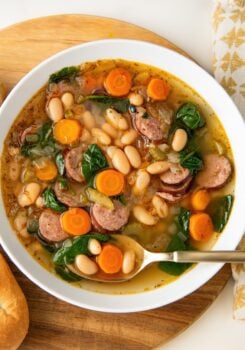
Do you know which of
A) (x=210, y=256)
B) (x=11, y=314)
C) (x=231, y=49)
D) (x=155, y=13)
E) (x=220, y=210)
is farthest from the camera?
(x=155, y=13)

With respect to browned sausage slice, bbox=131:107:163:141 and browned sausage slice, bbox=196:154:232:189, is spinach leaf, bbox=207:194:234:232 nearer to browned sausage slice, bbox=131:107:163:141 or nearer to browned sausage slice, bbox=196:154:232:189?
browned sausage slice, bbox=196:154:232:189

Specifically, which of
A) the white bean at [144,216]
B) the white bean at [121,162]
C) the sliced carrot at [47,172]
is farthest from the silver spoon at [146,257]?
the sliced carrot at [47,172]

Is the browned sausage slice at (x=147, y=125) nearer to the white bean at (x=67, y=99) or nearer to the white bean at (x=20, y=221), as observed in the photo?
the white bean at (x=67, y=99)

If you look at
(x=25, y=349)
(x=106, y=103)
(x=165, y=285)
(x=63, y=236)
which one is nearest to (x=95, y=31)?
(x=106, y=103)

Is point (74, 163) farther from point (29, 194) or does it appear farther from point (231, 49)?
point (231, 49)

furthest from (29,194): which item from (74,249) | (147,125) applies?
(147,125)

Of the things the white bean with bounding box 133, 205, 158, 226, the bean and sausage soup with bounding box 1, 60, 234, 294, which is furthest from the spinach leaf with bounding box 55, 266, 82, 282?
the white bean with bounding box 133, 205, 158, 226
